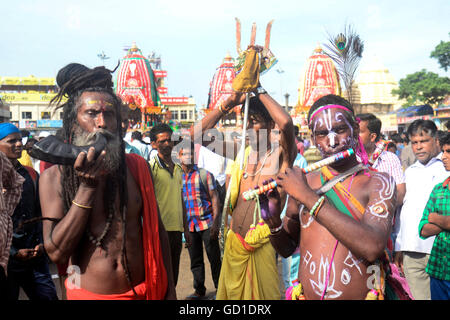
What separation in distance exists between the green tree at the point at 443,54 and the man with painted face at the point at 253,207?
40.2 meters

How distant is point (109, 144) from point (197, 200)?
149 inches

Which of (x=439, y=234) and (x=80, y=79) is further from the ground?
(x=80, y=79)

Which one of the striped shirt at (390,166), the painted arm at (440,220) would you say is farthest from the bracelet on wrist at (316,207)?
the striped shirt at (390,166)

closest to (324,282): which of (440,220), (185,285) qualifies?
(440,220)

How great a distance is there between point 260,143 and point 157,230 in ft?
6.79

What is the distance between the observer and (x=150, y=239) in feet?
7.96

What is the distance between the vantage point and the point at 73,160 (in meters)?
2.08

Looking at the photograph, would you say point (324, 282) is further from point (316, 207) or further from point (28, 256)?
→ point (28, 256)

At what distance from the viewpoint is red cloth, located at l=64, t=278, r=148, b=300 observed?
232 cm

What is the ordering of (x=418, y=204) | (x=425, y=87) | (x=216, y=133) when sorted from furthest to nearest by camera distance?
1. (x=425, y=87)
2. (x=216, y=133)
3. (x=418, y=204)

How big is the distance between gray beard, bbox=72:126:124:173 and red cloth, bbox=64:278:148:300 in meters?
0.61

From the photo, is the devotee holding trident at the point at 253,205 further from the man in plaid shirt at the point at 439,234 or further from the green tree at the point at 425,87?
the green tree at the point at 425,87

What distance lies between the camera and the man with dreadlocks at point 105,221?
2.25 meters

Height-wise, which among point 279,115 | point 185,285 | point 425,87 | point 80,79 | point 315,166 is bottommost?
point 185,285
